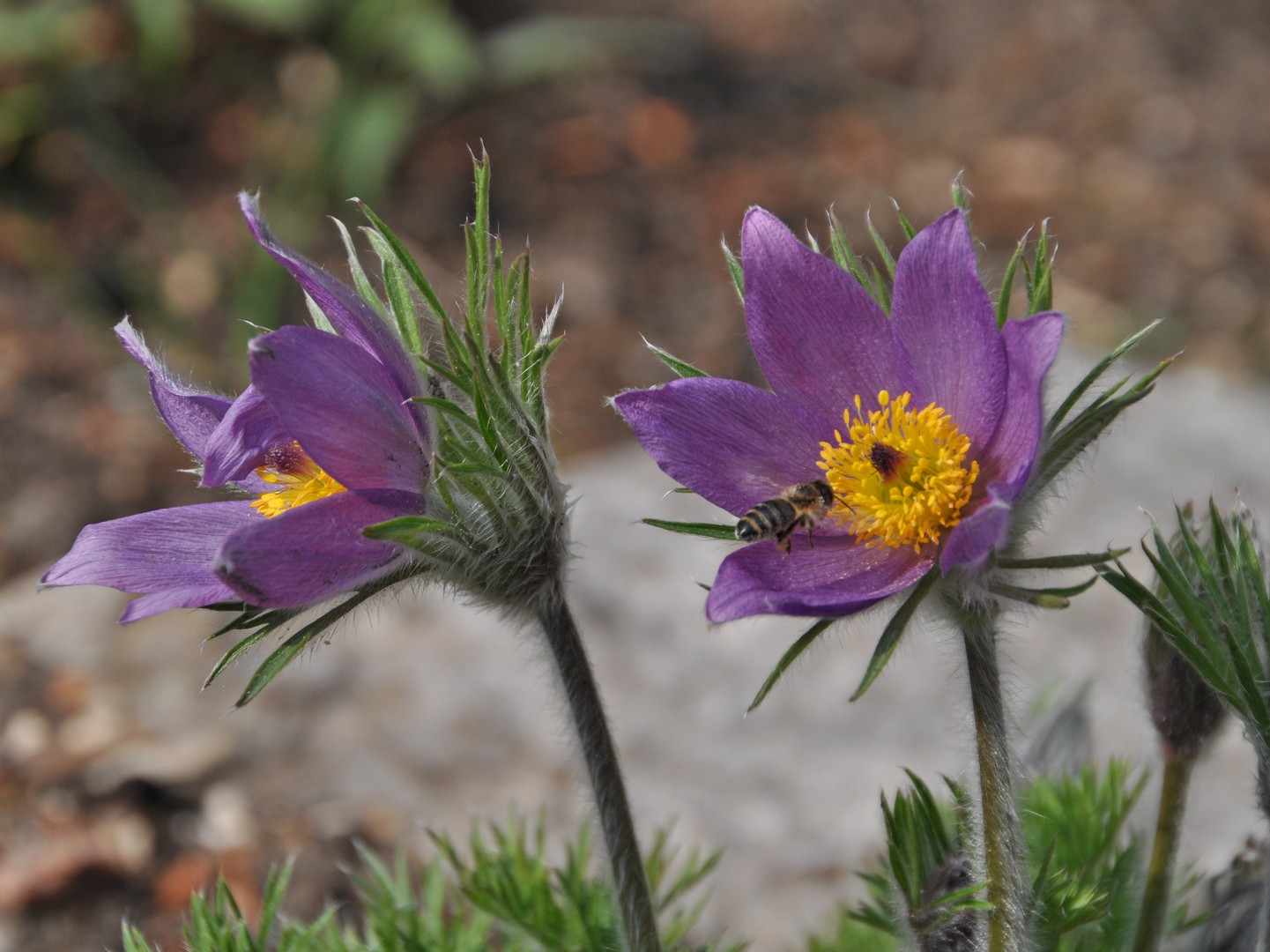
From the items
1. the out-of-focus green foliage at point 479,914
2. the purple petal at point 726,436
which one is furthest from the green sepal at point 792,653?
the out-of-focus green foliage at point 479,914

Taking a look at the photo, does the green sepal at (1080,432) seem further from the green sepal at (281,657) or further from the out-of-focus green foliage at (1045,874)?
the green sepal at (281,657)

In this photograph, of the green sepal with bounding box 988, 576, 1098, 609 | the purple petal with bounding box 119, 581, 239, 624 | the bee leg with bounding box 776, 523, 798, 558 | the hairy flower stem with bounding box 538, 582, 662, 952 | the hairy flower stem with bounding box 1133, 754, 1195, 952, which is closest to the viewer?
the green sepal with bounding box 988, 576, 1098, 609

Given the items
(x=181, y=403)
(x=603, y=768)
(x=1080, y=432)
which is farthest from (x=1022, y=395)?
(x=181, y=403)

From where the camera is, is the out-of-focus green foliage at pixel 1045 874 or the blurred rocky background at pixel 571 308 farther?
the blurred rocky background at pixel 571 308

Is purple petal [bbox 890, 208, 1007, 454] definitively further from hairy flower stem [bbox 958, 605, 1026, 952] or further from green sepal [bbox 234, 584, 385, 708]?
green sepal [bbox 234, 584, 385, 708]

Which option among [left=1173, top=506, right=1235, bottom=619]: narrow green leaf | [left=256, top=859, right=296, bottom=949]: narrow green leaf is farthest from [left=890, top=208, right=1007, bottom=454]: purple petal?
[left=256, top=859, right=296, bottom=949]: narrow green leaf

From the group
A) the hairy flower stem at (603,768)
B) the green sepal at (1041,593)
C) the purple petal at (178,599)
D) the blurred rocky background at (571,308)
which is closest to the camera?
the green sepal at (1041,593)
